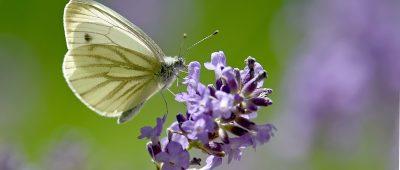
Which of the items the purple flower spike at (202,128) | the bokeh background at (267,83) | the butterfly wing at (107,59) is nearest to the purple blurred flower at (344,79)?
the bokeh background at (267,83)

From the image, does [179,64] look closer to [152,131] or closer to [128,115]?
[128,115]

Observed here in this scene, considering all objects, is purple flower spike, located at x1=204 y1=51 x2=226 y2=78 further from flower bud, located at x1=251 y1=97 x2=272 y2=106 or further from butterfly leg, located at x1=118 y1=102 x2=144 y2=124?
butterfly leg, located at x1=118 y1=102 x2=144 y2=124

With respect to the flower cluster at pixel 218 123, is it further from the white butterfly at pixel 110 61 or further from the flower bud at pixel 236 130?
the white butterfly at pixel 110 61

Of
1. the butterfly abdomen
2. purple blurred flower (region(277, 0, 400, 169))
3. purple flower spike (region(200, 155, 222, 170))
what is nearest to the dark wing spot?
the butterfly abdomen

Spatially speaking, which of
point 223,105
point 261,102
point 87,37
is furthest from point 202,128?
point 87,37

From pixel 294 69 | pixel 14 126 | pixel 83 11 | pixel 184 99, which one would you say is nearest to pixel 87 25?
pixel 83 11

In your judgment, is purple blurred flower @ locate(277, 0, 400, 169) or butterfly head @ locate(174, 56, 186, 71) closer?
butterfly head @ locate(174, 56, 186, 71)
